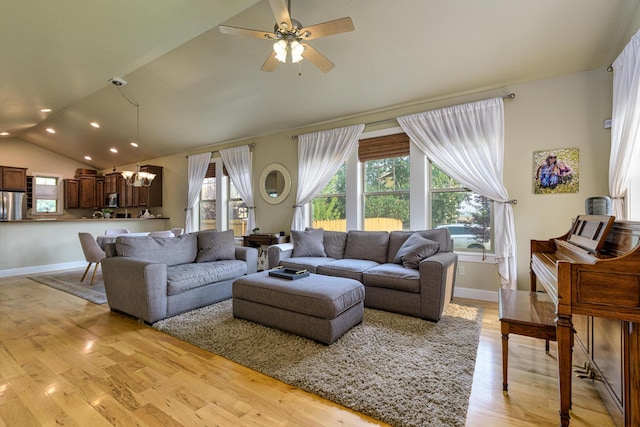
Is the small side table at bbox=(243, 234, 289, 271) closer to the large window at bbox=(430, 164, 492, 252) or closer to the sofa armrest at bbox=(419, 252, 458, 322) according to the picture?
the large window at bbox=(430, 164, 492, 252)

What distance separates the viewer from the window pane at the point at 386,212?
14.2 ft

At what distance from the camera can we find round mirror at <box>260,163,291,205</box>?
18.0ft

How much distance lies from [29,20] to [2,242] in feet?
15.3

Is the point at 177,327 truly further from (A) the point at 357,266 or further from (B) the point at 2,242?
(B) the point at 2,242

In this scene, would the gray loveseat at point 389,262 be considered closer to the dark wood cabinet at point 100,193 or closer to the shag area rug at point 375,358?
the shag area rug at point 375,358

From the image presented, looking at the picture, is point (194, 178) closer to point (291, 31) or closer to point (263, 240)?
point (263, 240)

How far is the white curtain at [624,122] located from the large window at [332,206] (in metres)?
3.22

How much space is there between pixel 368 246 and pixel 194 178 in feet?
16.2

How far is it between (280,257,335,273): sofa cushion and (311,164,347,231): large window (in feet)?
3.36

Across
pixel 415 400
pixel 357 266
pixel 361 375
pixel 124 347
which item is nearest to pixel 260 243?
pixel 357 266

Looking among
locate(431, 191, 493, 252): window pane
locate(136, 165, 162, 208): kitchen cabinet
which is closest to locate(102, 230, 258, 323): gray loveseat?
locate(431, 191, 493, 252): window pane

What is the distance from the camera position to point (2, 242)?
5227 millimetres

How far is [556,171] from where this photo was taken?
130 inches

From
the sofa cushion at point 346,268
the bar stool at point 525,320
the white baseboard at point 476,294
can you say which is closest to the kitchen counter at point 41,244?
the sofa cushion at point 346,268
